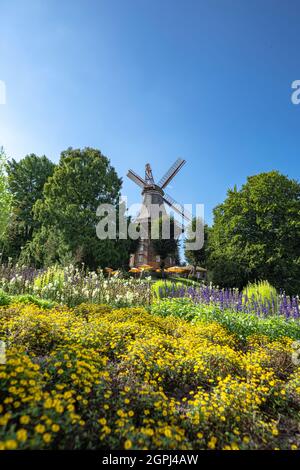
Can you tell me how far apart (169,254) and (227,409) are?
29026 mm

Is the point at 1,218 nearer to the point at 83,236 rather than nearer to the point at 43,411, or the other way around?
the point at 83,236

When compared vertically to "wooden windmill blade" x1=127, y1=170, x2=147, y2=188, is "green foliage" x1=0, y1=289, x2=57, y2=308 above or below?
below

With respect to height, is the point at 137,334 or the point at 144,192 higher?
the point at 144,192

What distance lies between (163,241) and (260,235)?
11.8 meters

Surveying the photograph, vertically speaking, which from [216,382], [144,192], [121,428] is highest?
[144,192]

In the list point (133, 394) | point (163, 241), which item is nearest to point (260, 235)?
point (163, 241)

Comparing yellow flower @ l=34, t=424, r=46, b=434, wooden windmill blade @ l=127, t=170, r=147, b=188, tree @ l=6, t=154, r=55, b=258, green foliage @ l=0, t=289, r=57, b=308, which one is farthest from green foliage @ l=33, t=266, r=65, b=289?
wooden windmill blade @ l=127, t=170, r=147, b=188

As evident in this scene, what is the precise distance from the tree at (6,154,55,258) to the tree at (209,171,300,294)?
2008 cm

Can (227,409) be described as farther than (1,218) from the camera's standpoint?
No

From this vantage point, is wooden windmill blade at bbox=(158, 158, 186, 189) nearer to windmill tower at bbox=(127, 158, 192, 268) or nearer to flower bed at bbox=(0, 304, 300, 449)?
windmill tower at bbox=(127, 158, 192, 268)

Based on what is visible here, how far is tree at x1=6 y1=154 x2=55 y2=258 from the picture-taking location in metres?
29.0

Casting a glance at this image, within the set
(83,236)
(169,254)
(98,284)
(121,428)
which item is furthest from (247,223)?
(121,428)

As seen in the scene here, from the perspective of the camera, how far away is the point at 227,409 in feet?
9.54

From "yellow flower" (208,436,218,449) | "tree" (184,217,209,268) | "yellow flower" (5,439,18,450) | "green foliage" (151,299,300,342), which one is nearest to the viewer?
"yellow flower" (5,439,18,450)
